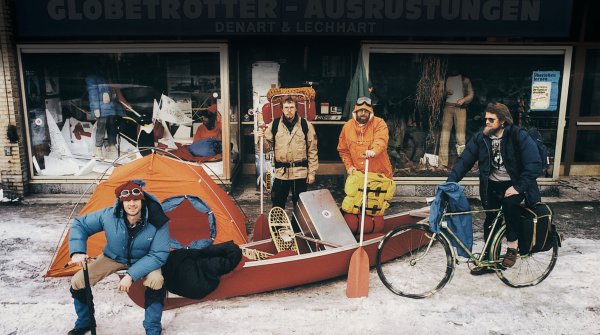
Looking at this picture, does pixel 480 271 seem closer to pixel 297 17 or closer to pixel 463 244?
pixel 463 244

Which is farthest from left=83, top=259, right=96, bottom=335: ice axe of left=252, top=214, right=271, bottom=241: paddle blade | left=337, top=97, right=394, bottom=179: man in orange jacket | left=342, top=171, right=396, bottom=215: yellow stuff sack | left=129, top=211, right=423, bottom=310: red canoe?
left=337, top=97, right=394, bottom=179: man in orange jacket

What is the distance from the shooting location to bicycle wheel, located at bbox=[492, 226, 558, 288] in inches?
226

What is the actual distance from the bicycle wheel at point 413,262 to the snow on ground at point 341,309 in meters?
0.16

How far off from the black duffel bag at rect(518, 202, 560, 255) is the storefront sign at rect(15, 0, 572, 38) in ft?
13.2

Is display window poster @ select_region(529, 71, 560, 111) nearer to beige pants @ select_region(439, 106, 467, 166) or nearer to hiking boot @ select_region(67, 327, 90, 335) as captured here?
beige pants @ select_region(439, 106, 467, 166)

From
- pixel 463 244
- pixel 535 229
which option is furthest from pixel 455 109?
pixel 463 244

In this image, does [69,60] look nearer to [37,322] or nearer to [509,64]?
[37,322]

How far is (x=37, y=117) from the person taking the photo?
30.6 feet

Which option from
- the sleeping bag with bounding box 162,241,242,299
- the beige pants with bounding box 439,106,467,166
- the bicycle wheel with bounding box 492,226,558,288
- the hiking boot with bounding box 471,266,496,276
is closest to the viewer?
the sleeping bag with bounding box 162,241,242,299

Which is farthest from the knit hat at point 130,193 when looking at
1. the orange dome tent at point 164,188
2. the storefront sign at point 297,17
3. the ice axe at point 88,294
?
the storefront sign at point 297,17

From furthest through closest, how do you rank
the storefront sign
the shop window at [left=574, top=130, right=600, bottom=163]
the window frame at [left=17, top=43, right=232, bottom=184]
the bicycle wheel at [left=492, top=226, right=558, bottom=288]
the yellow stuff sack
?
the shop window at [left=574, top=130, right=600, bottom=163]
the window frame at [left=17, top=43, right=232, bottom=184]
the storefront sign
the yellow stuff sack
the bicycle wheel at [left=492, top=226, right=558, bottom=288]

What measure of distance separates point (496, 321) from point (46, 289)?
5.10 meters

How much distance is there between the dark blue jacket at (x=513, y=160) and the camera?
545 cm

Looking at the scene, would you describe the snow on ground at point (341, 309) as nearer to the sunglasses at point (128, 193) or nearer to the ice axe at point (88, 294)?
the ice axe at point (88, 294)
